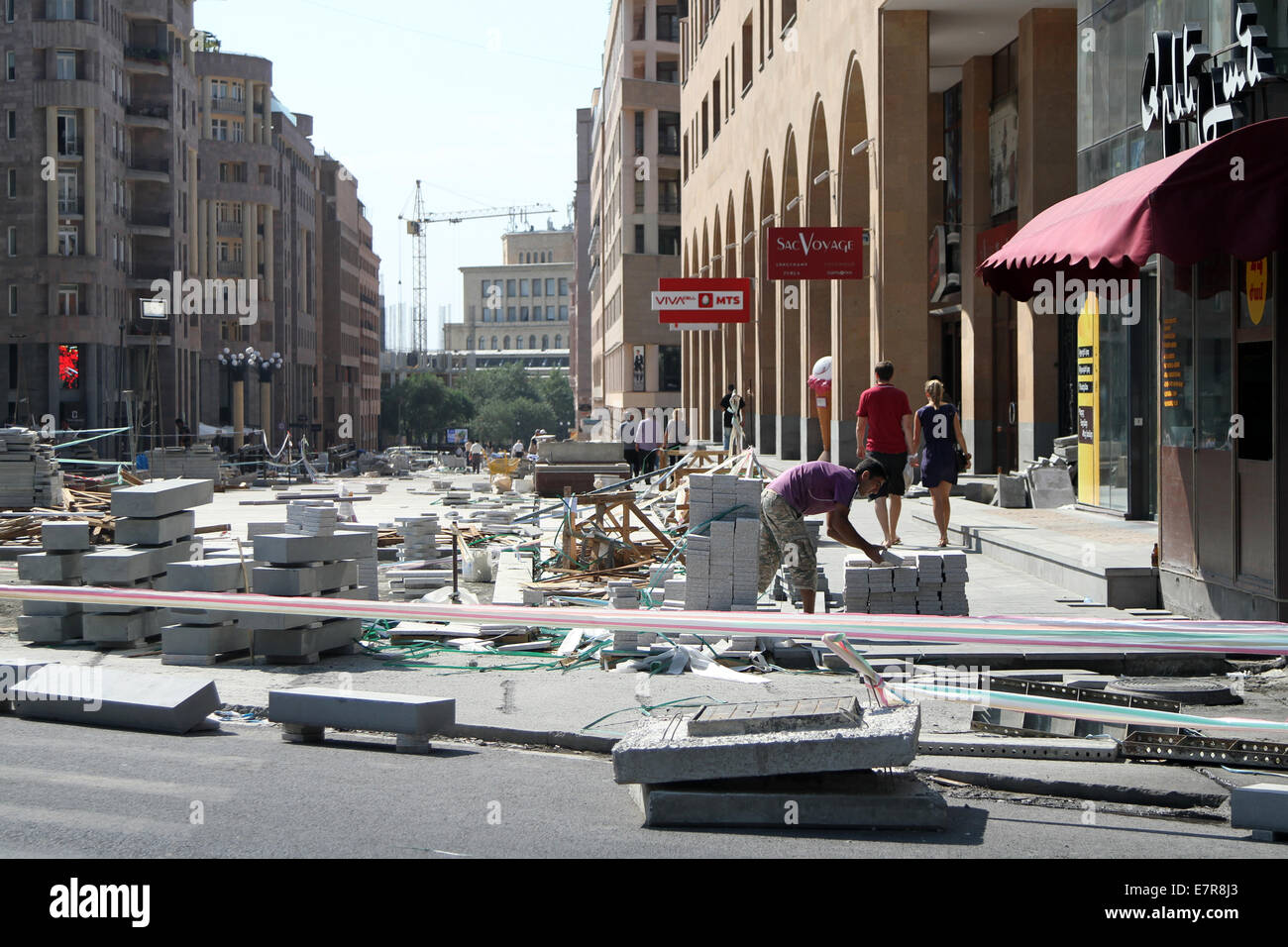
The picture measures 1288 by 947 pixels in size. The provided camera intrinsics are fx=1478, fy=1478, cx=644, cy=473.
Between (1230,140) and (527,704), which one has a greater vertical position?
(1230,140)

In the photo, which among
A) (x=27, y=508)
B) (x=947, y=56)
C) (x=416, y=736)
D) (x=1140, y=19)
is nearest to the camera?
(x=416, y=736)

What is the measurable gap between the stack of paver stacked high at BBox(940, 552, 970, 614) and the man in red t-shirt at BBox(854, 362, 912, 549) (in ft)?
12.5

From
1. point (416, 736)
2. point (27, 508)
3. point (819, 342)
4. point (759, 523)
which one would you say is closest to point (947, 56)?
point (819, 342)

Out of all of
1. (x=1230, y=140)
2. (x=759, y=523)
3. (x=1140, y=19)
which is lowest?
(x=759, y=523)

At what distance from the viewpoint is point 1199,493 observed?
11359 millimetres

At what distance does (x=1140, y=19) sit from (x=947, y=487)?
5.12m

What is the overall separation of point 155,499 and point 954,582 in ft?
22.3

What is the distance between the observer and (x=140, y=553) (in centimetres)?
1273

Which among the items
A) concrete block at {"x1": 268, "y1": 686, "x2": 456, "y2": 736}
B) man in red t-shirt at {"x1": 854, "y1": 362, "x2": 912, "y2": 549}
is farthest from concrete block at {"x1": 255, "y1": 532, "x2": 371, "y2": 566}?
man in red t-shirt at {"x1": 854, "y1": 362, "x2": 912, "y2": 549}

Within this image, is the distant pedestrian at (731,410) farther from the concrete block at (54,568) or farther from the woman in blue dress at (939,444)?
the concrete block at (54,568)

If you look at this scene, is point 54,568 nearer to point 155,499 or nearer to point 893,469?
point 155,499

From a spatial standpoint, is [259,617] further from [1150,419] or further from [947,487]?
[1150,419]

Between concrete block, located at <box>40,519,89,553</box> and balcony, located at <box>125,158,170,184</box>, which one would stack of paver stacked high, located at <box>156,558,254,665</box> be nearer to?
concrete block, located at <box>40,519,89,553</box>

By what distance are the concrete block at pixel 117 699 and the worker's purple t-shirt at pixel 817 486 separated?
202 inches
